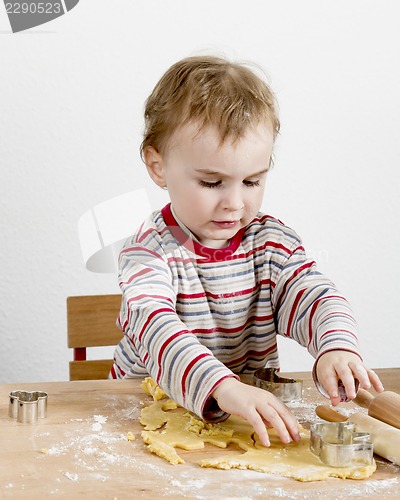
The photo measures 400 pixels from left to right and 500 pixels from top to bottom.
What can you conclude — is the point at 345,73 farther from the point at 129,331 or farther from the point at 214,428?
the point at 214,428

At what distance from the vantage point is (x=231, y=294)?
1.11 metres

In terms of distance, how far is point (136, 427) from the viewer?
0.88m

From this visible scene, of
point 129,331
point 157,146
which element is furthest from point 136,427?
point 157,146

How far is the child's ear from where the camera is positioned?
3.57ft

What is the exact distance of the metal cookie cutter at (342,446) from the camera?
2.52 ft

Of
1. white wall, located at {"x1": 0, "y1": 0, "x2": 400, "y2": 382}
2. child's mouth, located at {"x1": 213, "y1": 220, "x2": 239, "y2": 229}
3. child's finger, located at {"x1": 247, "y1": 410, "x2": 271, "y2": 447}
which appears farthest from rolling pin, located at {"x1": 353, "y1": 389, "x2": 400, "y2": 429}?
white wall, located at {"x1": 0, "y1": 0, "x2": 400, "y2": 382}

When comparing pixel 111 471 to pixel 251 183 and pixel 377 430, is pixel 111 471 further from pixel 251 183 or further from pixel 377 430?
pixel 251 183

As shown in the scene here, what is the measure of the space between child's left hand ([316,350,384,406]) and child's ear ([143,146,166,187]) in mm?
336

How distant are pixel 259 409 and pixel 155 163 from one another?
42cm

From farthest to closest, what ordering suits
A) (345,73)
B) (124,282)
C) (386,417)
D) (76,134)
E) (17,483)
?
(345,73) < (76,134) < (124,282) < (386,417) < (17,483)

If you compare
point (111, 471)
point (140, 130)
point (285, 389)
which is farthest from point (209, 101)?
point (140, 130)

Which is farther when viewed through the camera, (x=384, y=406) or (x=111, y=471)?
(x=384, y=406)

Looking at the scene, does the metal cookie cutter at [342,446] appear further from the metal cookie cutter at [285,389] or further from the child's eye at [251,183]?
the child's eye at [251,183]

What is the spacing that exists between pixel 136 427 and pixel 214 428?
85mm
